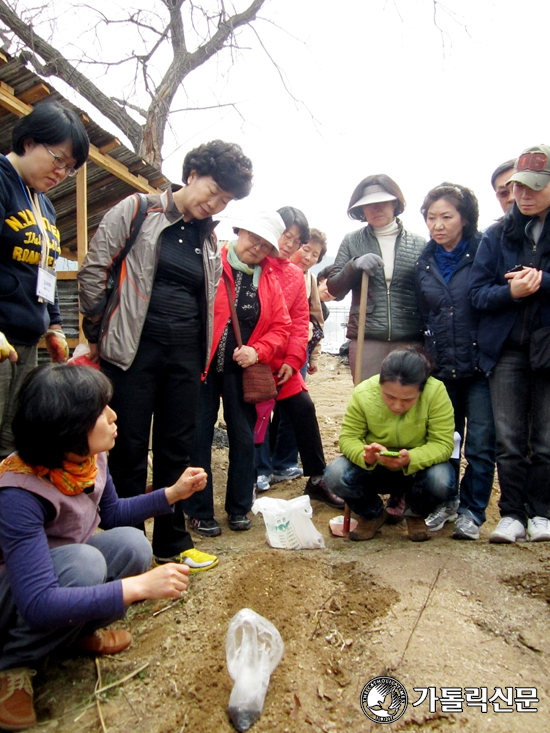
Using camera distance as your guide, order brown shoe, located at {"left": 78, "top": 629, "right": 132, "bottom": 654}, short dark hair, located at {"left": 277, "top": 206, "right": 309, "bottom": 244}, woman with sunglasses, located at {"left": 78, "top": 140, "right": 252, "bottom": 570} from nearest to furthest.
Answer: brown shoe, located at {"left": 78, "top": 629, "right": 132, "bottom": 654} < woman with sunglasses, located at {"left": 78, "top": 140, "right": 252, "bottom": 570} < short dark hair, located at {"left": 277, "top": 206, "right": 309, "bottom": 244}

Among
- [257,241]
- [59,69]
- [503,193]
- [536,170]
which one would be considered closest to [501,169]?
[503,193]

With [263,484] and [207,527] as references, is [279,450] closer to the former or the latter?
[263,484]

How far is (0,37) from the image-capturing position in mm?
8773

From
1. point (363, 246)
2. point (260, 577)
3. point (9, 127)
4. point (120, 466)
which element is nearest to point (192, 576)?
point (260, 577)

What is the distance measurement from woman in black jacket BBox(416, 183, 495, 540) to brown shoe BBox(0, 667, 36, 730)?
2.13 meters

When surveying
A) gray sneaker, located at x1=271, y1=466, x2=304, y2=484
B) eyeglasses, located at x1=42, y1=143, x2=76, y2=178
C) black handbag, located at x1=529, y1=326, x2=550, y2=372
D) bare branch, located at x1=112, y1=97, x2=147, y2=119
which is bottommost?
gray sneaker, located at x1=271, y1=466, x2=304, y2=484

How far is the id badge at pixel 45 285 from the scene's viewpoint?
238cm

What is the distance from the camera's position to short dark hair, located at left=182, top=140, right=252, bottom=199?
103 inches

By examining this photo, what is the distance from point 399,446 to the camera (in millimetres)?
2979

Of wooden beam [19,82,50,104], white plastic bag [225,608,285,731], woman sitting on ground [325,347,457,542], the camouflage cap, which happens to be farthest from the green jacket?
wooden beam [19,82,50,104]

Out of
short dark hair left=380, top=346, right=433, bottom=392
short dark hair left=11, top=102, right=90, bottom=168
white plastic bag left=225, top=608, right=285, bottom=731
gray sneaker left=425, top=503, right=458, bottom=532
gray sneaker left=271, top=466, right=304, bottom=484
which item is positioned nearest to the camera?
white plastic bag left=225, top=608, right=285, bottom=731

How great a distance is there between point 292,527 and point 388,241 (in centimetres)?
185

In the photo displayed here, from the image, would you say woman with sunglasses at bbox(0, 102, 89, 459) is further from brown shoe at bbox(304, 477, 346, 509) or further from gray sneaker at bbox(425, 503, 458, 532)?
gray sneaker at bbox(425, 503, 458, 532)

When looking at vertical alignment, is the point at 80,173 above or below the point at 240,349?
above
